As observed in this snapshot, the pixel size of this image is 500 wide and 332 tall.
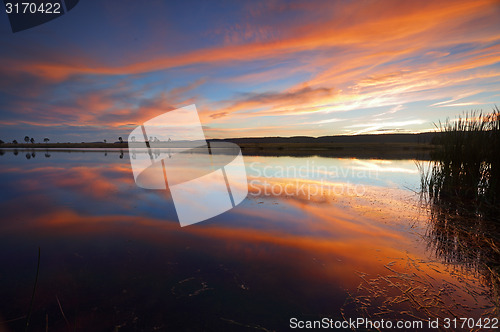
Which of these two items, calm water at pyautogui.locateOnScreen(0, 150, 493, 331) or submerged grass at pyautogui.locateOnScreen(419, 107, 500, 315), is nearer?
calm water at pyautogui.locateOnScreen(0, 150, 493, 331)

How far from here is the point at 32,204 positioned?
9.11 m

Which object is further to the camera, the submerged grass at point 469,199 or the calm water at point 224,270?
the submerged grass at point 469,199

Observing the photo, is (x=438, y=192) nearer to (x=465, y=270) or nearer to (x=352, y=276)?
(x=465, y=270)

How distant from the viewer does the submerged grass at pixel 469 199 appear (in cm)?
489

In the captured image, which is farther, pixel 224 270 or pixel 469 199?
pixel 469 199

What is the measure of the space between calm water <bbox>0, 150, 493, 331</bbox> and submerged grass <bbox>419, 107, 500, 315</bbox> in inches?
15.4

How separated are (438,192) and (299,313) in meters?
11.6

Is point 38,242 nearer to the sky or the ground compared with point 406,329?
nearer to the sky

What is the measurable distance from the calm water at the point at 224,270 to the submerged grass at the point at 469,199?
1.28 ft

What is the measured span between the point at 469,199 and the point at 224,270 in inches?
460

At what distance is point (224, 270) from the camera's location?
14.5ft

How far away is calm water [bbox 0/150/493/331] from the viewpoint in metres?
3.30

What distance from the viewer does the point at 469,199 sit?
32.0 feet

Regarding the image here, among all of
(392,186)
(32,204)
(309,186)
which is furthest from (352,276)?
(32,204)
